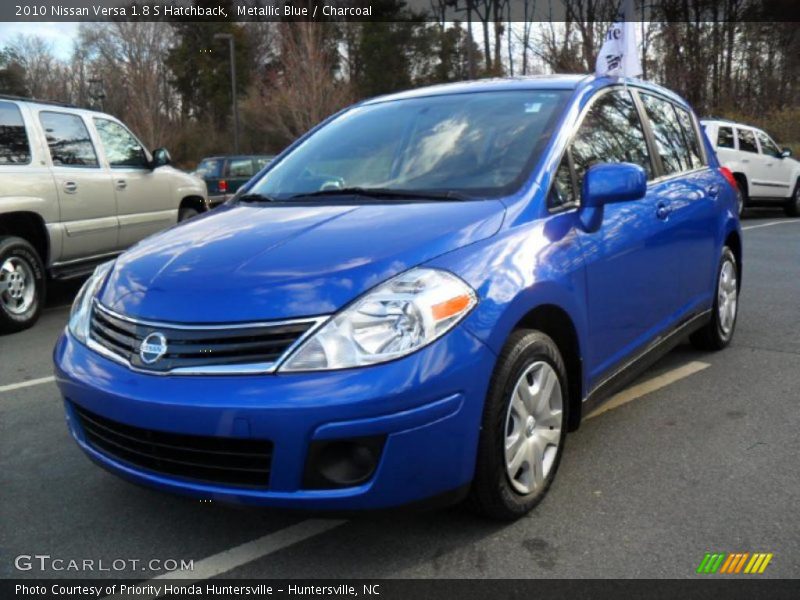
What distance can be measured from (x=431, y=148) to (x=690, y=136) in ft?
7.50

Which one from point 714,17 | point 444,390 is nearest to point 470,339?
point 444,390

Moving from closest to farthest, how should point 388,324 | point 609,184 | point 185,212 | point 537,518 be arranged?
point 388,324, point 537,518, point 609,184, point 185,212

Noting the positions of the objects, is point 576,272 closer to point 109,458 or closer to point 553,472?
point 553,472

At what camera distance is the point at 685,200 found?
170 inches

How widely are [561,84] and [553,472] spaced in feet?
6.16

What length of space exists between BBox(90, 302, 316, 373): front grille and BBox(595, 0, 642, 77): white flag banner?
34.7 feet

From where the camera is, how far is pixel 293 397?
2297mm

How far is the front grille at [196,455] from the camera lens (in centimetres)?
239

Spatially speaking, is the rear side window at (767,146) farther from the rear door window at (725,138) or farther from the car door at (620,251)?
the car door at (620,251)

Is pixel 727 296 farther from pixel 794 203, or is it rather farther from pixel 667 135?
pixel 794 203

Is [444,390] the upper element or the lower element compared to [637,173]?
lower

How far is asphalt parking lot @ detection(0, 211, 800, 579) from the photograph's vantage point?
8.56 feet

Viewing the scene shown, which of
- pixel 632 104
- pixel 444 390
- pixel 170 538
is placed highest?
pixel 632 104

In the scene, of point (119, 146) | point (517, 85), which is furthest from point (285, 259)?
point (119, 146)
